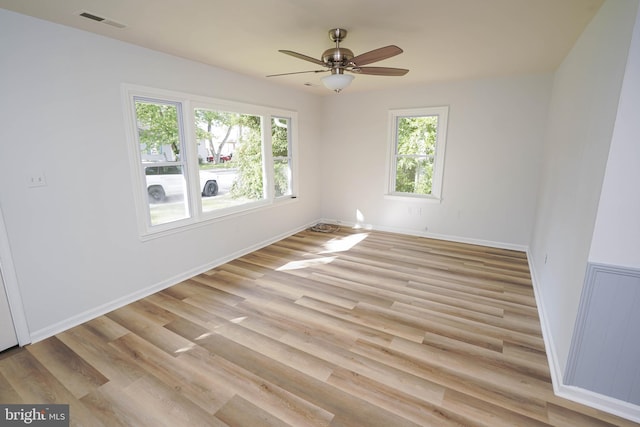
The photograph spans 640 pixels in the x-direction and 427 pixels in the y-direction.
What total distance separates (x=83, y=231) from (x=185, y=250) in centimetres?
113

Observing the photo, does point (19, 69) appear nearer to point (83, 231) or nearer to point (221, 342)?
point (83, 231)

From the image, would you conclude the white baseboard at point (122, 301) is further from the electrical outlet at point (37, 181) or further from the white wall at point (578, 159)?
the white wall at point (578, 159)

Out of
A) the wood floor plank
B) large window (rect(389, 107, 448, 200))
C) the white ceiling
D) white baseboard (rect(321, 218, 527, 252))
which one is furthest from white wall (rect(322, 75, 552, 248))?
the wood floor plank

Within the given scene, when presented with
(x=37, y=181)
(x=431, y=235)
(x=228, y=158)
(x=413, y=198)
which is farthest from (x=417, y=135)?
(x=37, y=181)

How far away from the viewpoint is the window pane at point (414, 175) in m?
5.28

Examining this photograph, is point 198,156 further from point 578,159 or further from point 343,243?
point 578,159

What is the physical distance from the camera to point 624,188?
1.61 metres

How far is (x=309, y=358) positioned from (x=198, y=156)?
2.80 meters

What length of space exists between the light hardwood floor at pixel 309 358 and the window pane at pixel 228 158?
4.12ft

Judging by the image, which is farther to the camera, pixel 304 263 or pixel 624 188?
pixel 304 263

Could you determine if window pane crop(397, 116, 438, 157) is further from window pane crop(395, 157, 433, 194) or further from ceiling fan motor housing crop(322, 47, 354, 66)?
ceiling fan motor housing crop(322, 47, 354, 66)

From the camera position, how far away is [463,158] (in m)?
4.86

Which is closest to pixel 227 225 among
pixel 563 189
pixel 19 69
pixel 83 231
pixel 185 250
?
pixel 185 250

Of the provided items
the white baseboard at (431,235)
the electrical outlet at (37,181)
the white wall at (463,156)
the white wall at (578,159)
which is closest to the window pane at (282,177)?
the white wall at (463,156)
